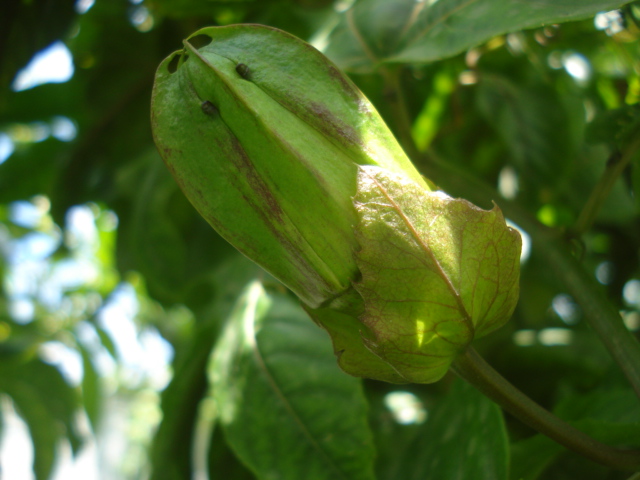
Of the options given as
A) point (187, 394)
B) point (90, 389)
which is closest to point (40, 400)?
point (90, 389)

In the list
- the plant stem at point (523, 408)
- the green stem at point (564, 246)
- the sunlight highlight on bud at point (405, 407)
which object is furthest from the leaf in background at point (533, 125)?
the plant stem at point (523, 408)

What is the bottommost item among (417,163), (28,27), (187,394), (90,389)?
(90,389)

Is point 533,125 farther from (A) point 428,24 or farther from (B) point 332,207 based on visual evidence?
(B) point 332,207

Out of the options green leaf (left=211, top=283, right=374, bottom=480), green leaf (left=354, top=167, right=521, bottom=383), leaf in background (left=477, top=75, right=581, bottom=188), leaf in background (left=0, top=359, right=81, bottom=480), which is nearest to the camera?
green leaf (left=354, top=167, right=521, bottom=383)

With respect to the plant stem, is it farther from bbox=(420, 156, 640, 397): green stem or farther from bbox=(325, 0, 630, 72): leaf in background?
bbox=(325, 0, 630, 72): leaf in background

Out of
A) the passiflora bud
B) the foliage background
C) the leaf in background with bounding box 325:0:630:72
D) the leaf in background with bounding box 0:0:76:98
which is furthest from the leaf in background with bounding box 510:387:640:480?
the leaf in background with bounding box 0:0:76:98
